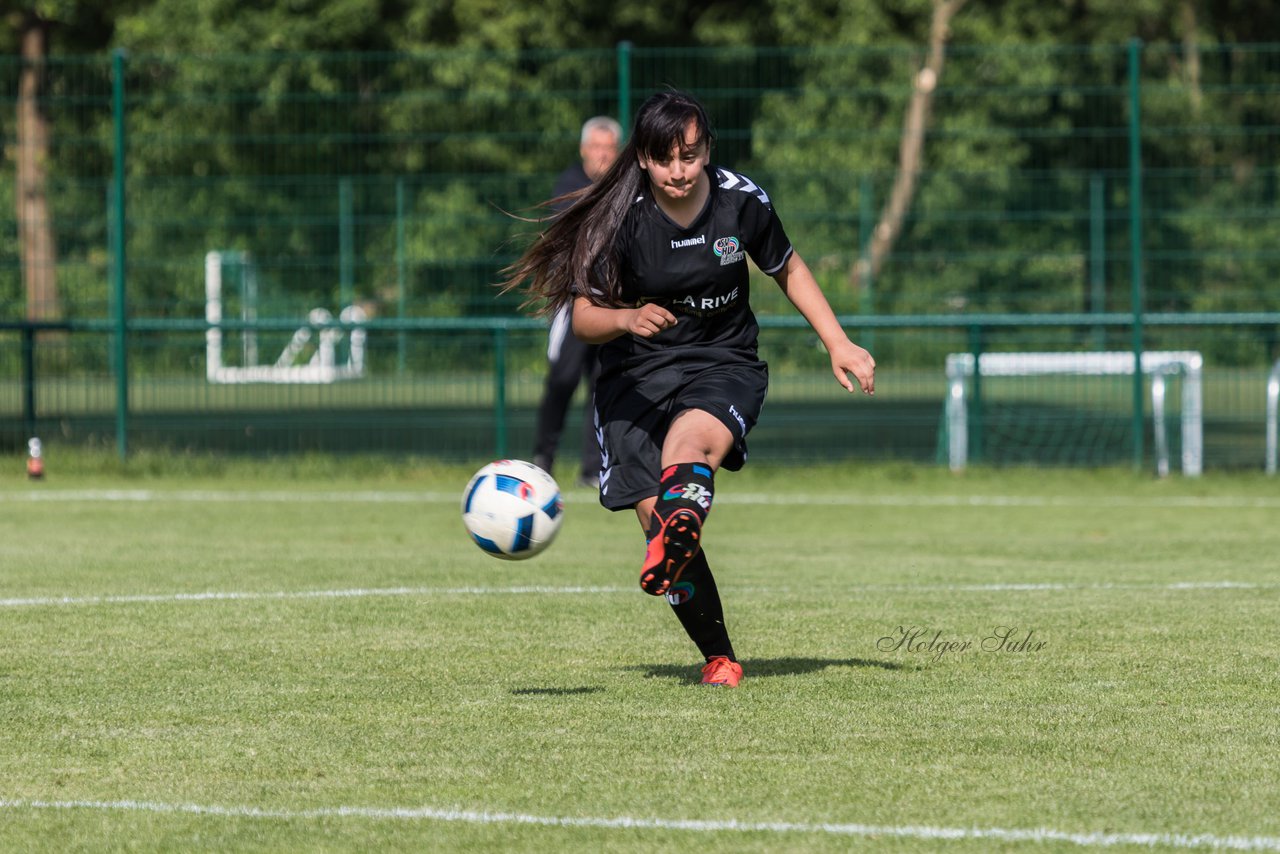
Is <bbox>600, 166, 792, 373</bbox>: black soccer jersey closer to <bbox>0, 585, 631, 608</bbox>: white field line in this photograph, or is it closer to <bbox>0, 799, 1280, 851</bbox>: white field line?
<bbox>0, 799, 1280, 851</bbox>: white field line

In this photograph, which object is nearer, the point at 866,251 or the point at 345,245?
the point at 345,245

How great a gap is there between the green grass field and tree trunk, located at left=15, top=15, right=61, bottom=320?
4.88 meters

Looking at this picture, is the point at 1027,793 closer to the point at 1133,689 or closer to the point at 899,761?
the point at 899,761

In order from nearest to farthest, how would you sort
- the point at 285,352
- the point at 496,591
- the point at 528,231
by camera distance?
the point at 496,591
the point at 528,231
the point at 285,352

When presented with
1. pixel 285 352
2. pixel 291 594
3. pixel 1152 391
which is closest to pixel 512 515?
pixel 291 594

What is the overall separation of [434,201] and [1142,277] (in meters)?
5.73

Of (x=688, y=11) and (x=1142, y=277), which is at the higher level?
(x=688, y=11)

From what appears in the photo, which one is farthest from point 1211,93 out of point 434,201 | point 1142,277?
point 434,201

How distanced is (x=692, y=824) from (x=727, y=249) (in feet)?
7.57

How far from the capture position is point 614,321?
18.8 feet

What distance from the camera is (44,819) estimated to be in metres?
4.30

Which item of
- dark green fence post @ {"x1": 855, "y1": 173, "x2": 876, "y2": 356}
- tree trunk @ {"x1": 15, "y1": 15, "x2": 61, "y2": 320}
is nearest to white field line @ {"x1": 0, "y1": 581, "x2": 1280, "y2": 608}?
dark green fence post @ {"x1": 855, "y1": 173, "x2": 876, "y2": 356}

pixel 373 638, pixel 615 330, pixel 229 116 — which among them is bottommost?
pixel 373 638
